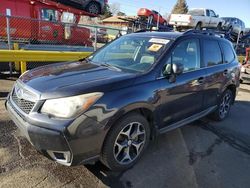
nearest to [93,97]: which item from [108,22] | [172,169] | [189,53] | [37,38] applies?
[172,169]

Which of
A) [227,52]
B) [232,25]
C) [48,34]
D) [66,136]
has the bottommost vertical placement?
[66,136]

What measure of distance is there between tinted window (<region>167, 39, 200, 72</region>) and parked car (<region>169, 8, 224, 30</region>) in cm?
1501

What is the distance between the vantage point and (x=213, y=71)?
461 centimetres

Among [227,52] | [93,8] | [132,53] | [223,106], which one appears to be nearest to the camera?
[132,53]

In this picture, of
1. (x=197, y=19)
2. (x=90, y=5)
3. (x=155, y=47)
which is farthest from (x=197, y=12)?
(x=155, y=47)

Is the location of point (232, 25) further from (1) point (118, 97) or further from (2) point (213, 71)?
(1) point (118, 97)

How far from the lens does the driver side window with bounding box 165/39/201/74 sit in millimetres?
3739

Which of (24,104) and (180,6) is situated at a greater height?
(180,6)

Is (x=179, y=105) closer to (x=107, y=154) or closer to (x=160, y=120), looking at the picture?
(x=160, y=120)

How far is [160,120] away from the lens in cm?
358

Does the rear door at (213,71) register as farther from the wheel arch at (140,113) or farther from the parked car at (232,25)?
the parked car at (232,25)

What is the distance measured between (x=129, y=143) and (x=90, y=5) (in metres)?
A: 11.5

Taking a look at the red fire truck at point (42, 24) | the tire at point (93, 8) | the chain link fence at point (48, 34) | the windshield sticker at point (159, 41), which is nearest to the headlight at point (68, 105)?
the windshield sticker at point (159, 41)

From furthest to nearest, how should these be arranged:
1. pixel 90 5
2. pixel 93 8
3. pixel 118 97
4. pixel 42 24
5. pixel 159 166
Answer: pixel 93 8 → pixel 90 5 → pixel 42 24 → pixel 159 166 → pixel 118 97
